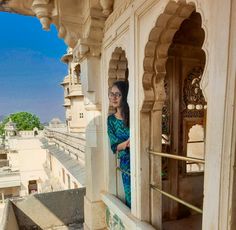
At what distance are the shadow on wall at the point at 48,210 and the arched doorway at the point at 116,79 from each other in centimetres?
179

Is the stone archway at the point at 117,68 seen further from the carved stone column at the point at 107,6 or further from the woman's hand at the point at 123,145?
the woman's hand at the point at 123,145

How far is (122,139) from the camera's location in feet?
7.03

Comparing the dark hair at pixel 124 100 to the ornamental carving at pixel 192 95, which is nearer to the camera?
the dark hair at pixel 124 100

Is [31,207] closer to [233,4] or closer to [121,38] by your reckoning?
[121,38]

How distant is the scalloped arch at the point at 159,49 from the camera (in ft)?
4.43

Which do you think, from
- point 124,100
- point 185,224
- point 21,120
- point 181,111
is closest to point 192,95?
point 181,111

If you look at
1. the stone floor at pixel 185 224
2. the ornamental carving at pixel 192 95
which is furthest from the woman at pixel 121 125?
the ornamental carving at pixel 192 95

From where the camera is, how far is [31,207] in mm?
3666

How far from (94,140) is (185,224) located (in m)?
1.77

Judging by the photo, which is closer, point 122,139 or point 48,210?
point 122,139

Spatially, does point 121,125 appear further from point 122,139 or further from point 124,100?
point 124,100

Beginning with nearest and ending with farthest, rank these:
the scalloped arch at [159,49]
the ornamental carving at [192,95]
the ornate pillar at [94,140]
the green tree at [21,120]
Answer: the scalloped arch at [159,49] → the ornate pillar at [94,140] → the ornamental carving at [192,95] → the green tree at [21,120]

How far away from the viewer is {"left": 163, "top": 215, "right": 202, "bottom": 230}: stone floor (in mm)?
2582

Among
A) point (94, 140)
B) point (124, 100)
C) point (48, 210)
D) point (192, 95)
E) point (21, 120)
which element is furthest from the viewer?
point (21, 120)
